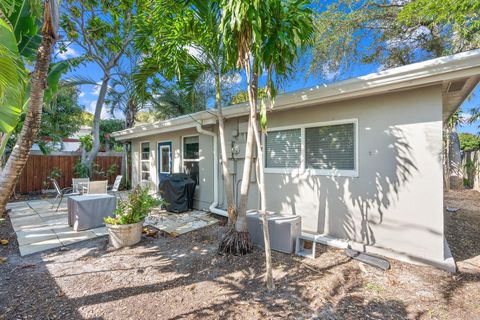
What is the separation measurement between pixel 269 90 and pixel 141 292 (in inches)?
126

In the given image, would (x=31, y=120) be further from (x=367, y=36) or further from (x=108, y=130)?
(x=108, y=130)

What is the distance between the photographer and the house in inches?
136

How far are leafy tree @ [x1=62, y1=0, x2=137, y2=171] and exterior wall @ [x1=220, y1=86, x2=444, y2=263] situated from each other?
294 inches

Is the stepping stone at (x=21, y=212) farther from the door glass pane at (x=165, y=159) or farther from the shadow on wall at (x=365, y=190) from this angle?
the shadow on wall at (x=365, y=190)

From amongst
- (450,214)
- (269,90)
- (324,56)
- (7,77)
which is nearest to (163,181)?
(269,90)

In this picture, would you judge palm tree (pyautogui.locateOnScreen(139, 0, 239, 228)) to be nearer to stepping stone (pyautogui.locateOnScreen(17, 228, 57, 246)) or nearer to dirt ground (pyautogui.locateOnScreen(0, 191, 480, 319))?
dirt ground (pyautogui.locateOnScreen(0, 191, 480, 319))

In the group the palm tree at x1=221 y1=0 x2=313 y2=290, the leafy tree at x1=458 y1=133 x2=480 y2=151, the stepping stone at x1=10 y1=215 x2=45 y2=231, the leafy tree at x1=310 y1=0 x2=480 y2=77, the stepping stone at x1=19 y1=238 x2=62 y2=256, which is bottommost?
the stepping stone at x1=19 y1=238 x2=62 y2=256

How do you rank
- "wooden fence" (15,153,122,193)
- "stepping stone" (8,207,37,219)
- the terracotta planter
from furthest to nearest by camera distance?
1. "wooden fence" (15,153,122,193)
2. "stepping stone" (8,207,37,219)
3. the terracotta planter

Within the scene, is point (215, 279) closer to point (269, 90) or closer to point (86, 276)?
point (86, 276)

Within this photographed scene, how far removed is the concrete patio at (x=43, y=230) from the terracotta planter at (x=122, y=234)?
0.92m

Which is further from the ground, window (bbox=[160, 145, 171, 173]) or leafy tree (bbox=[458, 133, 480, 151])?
leafy tree (bbox=[458, 133, 480, 151])

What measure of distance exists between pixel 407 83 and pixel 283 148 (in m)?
2.49

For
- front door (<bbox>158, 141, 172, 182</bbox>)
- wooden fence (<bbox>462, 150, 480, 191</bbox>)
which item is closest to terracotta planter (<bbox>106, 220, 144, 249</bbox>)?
front door (<bbox>158, 141, 172, 182</bbox>)

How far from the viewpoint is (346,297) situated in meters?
2.78
